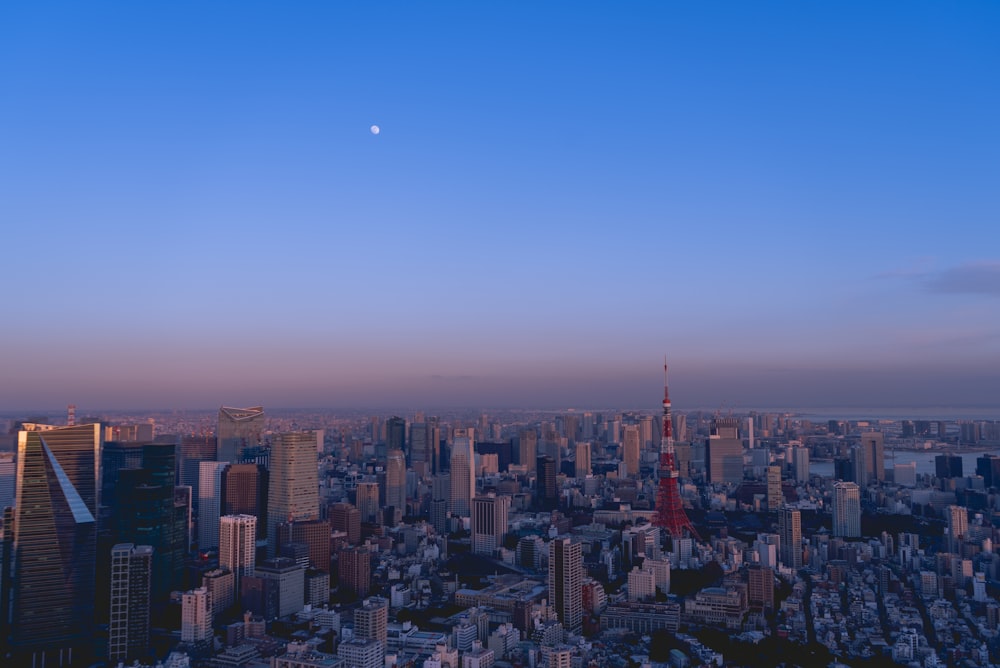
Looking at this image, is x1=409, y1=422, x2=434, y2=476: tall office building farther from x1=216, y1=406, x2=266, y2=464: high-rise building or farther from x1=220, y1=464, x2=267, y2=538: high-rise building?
x1=220, y1=464, x2=267, y2=538: high-rise building


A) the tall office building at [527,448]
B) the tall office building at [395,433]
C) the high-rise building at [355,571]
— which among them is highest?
the tall office building at [395,433]

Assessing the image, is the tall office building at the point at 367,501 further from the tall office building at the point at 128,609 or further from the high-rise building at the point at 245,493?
the tall office building at the point at 128,609

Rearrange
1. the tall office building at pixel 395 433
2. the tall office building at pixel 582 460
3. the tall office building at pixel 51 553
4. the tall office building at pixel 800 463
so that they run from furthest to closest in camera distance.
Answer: the tall office building at pixel 582 460, the tall office building at pixel 395 433, the tall office building at pixel 800 463, the tall office building at pixel 51 553

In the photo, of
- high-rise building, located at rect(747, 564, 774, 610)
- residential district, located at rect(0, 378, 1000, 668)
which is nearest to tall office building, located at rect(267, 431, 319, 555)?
residential district, located at rect(0, 378, 1000, 668)

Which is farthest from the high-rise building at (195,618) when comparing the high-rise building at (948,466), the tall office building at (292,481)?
the high-rise building at (948,466)

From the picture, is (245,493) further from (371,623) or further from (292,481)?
(371,623)

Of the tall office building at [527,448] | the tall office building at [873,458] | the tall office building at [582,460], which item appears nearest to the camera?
the tall office building at [873,458]

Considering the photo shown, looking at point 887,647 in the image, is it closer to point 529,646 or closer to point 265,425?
point 529,646
